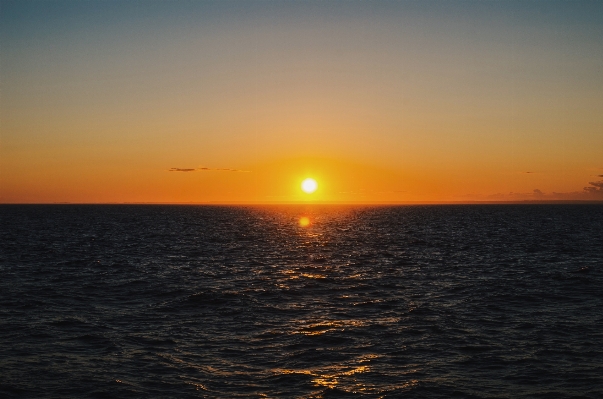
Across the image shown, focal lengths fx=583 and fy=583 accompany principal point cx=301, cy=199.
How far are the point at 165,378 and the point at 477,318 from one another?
51.9 feet

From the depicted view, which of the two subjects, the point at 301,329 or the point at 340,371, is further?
the point at 301,329

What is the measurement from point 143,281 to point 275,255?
20563 millimetres

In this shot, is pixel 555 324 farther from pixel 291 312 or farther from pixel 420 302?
pixel 291 312

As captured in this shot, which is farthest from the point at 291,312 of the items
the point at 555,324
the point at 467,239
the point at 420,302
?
the point at 467,239

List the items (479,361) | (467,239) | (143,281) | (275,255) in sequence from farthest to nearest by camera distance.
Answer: (467,239) → (275,255) → (143,281) → (479,361)

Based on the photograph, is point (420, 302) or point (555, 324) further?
point (420, 302)

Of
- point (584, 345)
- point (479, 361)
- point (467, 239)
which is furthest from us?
point (467, 239)

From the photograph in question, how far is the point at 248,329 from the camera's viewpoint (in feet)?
86.1

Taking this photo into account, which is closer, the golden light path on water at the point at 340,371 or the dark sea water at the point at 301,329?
the golden light path on water at the point at 340,371

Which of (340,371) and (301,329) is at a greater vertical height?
(301,329)

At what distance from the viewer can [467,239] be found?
80062 mm

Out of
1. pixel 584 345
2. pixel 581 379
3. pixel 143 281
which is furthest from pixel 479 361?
pixel 143 281

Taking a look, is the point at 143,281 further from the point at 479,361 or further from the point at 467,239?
the point at 467,239

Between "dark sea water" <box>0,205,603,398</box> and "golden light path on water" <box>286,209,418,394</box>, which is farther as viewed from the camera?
"dark sea water" <box>0,205,603,398</box>
